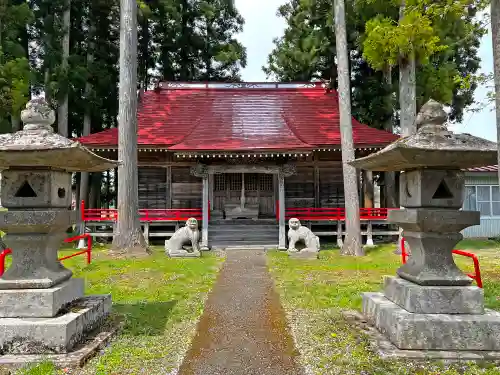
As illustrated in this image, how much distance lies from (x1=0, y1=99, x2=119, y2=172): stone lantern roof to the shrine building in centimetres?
858

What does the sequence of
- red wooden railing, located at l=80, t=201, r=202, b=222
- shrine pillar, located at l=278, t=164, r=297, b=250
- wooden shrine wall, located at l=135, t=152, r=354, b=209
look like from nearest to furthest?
shrine pillar, located at l=278, t=164, r=297, b=250
red wooden railing, located at l=80, t=201, r=202, b=222
wooden shrine wall, located at l=135, t=152, r=354, b=209

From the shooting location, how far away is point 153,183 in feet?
52.4

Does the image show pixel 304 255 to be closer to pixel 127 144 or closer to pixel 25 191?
pixel 127 144

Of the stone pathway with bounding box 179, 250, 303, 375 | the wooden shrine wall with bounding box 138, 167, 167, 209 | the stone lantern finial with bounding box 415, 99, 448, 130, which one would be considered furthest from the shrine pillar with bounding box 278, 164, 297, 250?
the stone lantern finial with bounding box 415, 99, 448, 130

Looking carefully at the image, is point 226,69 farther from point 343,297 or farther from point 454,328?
point 454,328

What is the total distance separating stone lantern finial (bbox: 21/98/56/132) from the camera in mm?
4527

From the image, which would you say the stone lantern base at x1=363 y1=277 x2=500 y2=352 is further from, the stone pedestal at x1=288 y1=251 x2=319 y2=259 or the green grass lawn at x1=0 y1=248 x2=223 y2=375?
the stone pedestal at x1=288 y1=251 x2=319 y2=259

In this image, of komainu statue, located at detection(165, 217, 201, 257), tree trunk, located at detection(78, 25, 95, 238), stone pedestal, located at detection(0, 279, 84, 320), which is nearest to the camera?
stone pedestal, located at detection(0, 279, 84, 320)

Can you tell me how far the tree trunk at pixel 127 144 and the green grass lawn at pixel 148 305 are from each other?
31.5 inches

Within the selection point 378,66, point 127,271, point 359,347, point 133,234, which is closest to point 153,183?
point 133,234

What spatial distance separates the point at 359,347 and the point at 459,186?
7.20 ft

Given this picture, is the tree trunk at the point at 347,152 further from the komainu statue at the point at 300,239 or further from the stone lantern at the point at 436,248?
the stone lantern at the point at 436,248

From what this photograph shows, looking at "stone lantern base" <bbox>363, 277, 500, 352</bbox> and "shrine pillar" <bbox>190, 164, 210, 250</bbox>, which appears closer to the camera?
"stone lantern base" <bbox>363, 277, 500, 352</bbox>

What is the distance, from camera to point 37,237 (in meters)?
4.48
